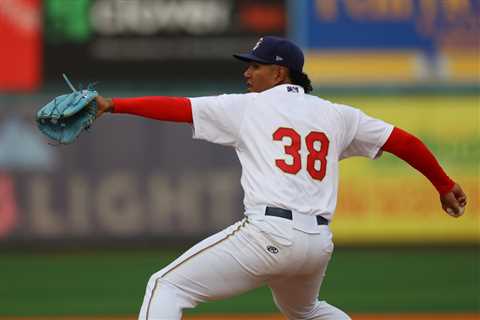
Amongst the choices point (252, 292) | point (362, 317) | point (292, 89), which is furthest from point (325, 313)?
point (252, 292)

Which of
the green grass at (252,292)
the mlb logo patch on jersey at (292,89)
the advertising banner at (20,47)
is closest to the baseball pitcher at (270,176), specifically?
Answer: the mlb logo patch on jersey at (292,89)

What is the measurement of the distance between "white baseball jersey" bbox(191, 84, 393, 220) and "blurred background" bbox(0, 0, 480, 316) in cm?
617

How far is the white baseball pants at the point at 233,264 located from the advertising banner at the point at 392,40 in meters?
7.11

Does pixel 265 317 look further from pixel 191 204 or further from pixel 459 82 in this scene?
pixel 459 82

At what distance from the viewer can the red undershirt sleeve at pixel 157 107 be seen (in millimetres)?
4668

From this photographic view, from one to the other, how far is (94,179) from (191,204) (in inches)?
39.4

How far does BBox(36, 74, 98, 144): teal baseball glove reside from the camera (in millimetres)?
4609

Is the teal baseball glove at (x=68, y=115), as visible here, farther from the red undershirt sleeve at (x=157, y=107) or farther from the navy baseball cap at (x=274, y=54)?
the navy baseball cap at (x=274, y=54)

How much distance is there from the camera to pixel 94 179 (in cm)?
1134

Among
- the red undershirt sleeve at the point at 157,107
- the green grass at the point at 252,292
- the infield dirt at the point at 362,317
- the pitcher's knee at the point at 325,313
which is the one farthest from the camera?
the green grass at the point at 252,292

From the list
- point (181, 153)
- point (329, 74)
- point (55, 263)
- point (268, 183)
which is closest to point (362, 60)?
point (329, 74)

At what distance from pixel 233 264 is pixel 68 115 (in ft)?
2.95

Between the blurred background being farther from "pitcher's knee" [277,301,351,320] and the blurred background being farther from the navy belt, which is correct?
the navy belt

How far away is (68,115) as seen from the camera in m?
4.59
